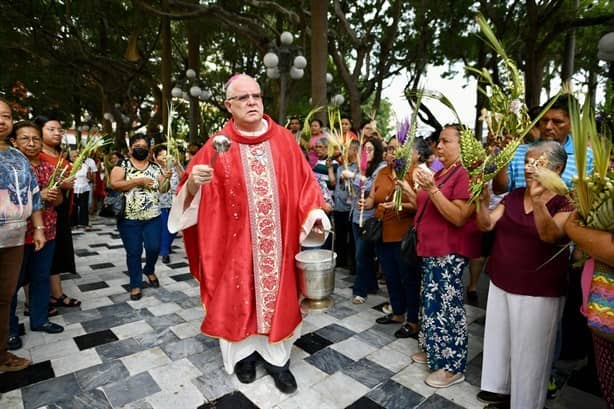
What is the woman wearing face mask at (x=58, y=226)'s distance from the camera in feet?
13.3

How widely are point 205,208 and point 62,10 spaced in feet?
43.5

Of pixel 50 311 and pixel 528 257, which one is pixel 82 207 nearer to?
pixel 50 311

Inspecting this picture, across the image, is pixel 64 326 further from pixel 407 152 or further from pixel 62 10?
pixel 62 10

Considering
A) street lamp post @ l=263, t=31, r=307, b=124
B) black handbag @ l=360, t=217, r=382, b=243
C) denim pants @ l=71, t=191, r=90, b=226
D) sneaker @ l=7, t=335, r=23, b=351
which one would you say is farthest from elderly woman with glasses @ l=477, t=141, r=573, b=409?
denim pants @ l=71, t=191, r=90, b=226

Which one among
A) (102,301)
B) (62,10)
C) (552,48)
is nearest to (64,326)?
(102,301)

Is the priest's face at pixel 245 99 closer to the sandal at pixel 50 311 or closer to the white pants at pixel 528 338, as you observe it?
the white pants at pixel 528 338

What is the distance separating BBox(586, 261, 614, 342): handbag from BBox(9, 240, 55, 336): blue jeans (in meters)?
4.20

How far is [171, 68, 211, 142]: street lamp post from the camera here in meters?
12.3

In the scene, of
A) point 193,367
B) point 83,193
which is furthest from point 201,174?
point 83,193

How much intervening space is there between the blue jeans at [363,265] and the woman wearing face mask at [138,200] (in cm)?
246

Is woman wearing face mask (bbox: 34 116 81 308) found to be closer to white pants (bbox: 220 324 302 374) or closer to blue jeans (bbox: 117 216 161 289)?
blue jeans (bbox: 117 216 161 289)

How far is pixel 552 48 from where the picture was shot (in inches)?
537

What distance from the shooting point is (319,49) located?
887 centimetres

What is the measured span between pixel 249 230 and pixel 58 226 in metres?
2.83
